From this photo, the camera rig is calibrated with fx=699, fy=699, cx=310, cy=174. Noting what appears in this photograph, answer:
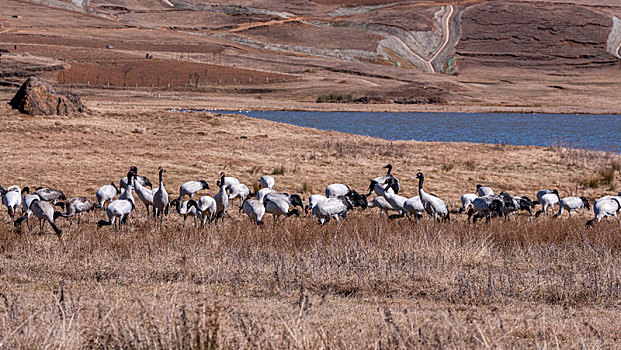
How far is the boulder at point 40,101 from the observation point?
3497cm

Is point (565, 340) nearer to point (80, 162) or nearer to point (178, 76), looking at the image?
point (80, 162)

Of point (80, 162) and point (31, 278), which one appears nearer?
point (31, 278)

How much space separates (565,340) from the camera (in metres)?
7.65

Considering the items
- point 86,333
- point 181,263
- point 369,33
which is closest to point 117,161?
point 181,263

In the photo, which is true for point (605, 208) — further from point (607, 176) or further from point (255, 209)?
point (607, 176)

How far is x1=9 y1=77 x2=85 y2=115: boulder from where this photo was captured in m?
35.0

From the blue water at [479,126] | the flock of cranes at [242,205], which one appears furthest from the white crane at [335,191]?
the blue water at [479,126]

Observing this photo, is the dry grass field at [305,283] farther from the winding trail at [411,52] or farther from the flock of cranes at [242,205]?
the winding trail at [411,52]

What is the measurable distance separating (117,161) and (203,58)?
358 feet

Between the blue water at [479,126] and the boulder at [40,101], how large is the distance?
19.7 m

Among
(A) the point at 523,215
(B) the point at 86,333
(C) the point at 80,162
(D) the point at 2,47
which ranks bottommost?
(D) the point at 2,47

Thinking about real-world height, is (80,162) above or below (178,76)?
above

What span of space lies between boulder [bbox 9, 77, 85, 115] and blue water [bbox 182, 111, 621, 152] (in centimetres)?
1973

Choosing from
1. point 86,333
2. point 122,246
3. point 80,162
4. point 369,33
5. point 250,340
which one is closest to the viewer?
point 250,340
